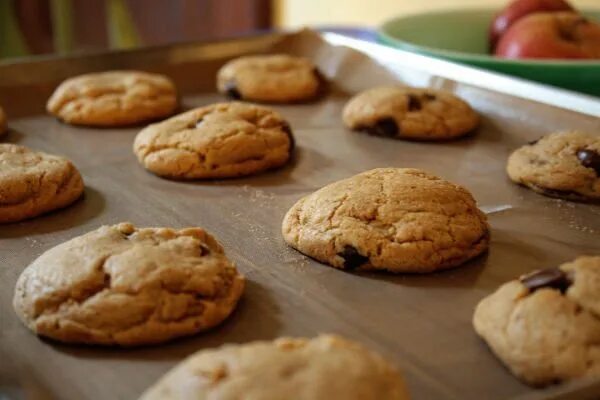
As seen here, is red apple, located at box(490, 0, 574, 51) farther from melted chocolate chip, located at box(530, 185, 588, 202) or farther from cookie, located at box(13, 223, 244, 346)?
cookie, located at box(13, 223, 244, 346)

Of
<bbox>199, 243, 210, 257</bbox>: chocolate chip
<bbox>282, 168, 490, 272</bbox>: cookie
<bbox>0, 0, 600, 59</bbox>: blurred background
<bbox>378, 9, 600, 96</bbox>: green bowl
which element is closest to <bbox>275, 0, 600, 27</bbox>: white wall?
<bbox>0, 0, 600, 59</bbox>: blurred background

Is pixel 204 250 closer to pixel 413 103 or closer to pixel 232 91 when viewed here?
pixel 413 103

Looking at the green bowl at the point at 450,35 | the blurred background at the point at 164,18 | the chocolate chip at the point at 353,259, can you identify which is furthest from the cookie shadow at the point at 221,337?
the blurred background at the point at 164,18

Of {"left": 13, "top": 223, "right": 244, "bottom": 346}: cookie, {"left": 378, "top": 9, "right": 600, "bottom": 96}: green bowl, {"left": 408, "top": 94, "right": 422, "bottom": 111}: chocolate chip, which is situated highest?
{"left": 378, "top": 9, "right": 600, "bottom": 96}: green bowl

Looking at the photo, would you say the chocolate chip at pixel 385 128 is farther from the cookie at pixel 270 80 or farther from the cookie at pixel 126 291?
the cookie at pixel 126 291

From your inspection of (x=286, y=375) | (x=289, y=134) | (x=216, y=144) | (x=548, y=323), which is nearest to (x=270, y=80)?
(x=289, y=134)

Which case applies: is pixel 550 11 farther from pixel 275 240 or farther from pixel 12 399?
pixel 12 399
